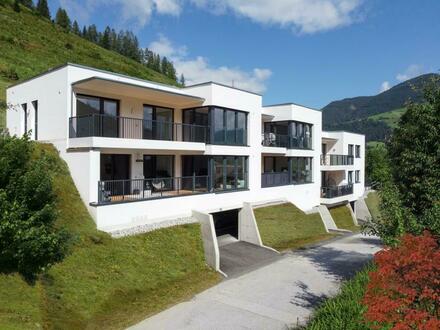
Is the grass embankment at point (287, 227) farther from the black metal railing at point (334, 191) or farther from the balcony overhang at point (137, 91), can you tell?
the balcony overhang at point (137, 91)

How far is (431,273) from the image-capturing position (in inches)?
340

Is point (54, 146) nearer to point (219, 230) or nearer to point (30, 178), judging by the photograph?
point (30, 178)

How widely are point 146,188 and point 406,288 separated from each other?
589 inches

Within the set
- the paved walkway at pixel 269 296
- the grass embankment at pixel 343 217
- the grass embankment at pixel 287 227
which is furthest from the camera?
the grass embankment at pixel 343 217

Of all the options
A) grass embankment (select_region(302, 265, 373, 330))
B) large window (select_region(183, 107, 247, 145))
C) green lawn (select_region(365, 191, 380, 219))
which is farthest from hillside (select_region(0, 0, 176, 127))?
green lawn (select_region(365, 191, 380, 219))

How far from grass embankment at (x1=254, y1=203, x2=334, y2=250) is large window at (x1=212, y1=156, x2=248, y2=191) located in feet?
8.74

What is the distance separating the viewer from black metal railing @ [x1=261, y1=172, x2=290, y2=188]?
87.5 feet

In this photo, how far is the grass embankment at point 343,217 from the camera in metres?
36.3

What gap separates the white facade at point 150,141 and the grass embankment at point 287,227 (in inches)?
47.7

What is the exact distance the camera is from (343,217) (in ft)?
125

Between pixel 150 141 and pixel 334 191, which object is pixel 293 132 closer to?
pixel 334 191

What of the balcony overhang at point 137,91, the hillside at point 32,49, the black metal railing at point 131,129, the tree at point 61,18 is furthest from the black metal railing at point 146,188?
the tree at point 61,18

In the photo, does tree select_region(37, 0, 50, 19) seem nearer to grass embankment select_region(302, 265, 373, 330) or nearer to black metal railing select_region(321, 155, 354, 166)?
black metal railing select_region(321, 155, 354, 166)

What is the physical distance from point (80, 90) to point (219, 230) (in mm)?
13549
